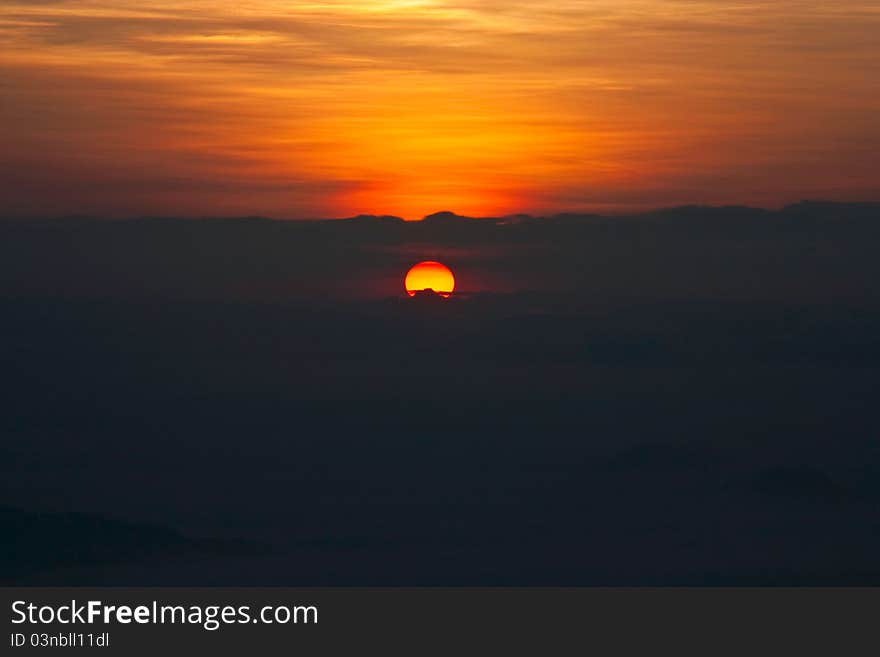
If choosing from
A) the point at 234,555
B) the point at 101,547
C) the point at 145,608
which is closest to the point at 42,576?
the point at 101,547

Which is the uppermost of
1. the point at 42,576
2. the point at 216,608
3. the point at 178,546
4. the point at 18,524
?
the point at 18,524

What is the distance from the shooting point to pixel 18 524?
184 metres

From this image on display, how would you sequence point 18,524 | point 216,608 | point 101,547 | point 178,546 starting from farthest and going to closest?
point 18,524
point 101,547
point 178,546
point 216,608

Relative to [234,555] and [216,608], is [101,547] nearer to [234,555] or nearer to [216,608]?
[234,555]

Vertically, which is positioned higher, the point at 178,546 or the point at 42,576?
the point at 42,576

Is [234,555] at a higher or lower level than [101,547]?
lower

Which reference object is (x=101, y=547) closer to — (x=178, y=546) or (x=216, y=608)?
(x=178, y=546)

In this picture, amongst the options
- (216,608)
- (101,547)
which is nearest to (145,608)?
(216,608)

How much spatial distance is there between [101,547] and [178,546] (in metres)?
30.5

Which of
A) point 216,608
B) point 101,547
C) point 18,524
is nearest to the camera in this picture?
point 216,608

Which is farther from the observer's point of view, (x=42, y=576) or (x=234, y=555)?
(x=42, y=576)

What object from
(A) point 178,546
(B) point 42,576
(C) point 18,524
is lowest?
(A) point 178,546

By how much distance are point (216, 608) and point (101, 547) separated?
129 m

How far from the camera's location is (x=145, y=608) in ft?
130
